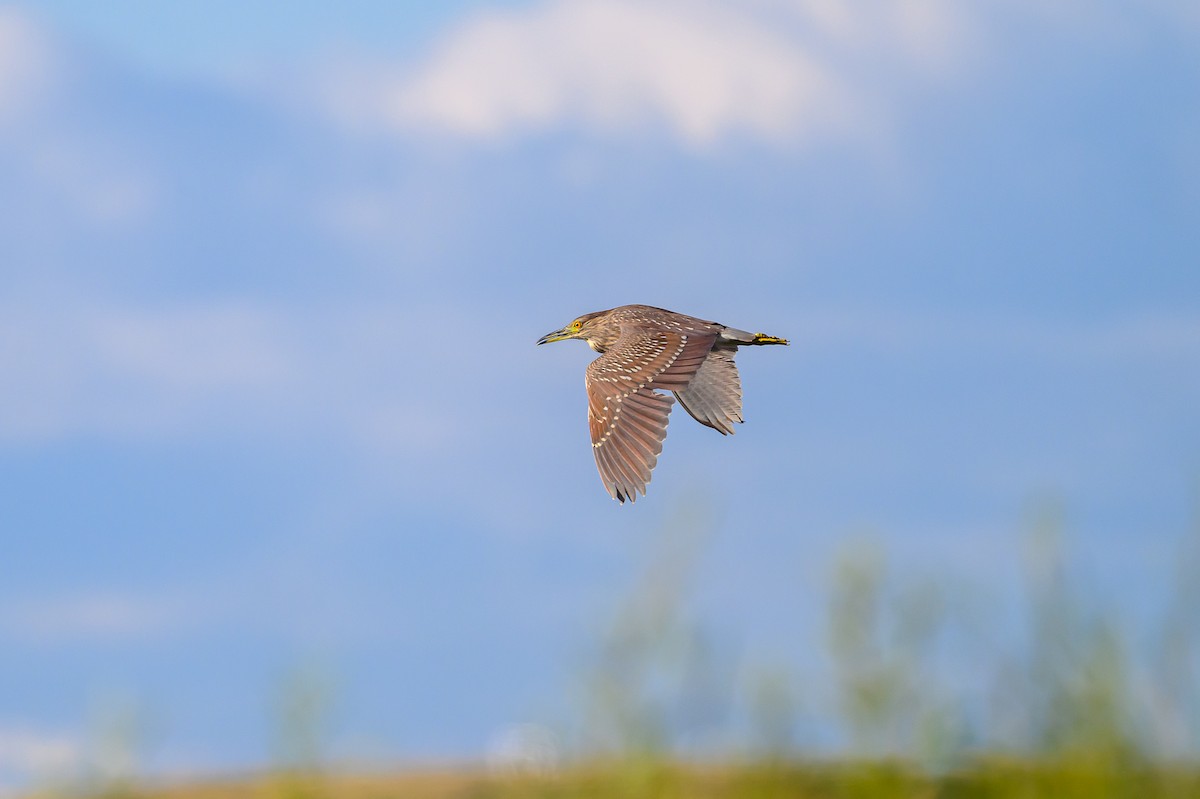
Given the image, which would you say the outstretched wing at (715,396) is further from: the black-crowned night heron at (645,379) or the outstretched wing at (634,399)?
the outstretched wing at (634,399)

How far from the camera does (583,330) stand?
36.9ft

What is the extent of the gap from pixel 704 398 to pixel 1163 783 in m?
6.36

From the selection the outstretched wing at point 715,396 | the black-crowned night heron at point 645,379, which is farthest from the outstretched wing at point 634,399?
the outstretched wing at point 715,396

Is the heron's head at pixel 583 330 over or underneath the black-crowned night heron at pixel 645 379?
over

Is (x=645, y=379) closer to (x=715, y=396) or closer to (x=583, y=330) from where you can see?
(x=715, y=396)

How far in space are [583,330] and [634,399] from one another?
2493 millimetres

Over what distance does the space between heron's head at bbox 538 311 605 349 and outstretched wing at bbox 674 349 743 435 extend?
40.4 inches

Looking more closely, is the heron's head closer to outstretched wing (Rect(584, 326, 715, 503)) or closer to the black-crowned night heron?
the black-crowned night heron

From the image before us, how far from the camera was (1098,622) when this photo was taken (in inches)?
163

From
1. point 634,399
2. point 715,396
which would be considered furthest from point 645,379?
point 715,396

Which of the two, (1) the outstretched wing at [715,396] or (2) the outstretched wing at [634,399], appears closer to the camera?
(2) the outstretched wing at [634,399]

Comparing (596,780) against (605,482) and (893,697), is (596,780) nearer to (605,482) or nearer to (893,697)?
(893,697)

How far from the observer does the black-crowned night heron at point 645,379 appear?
8484mm

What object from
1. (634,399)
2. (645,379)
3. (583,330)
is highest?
(583,330)
